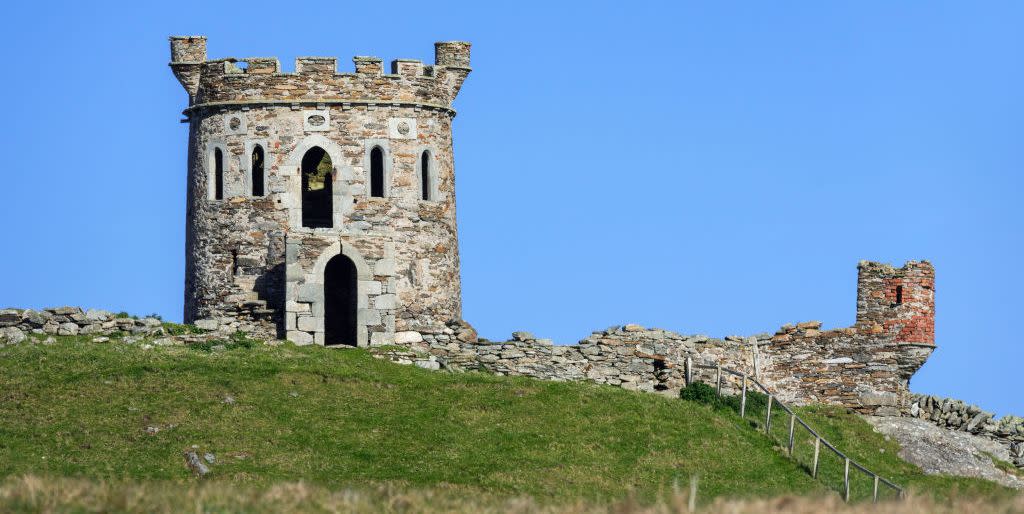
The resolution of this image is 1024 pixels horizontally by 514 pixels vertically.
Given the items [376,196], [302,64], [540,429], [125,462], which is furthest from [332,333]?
[125,462]

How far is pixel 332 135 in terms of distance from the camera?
45406 millimetres

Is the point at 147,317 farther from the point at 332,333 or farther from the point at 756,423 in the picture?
the point at 756,423

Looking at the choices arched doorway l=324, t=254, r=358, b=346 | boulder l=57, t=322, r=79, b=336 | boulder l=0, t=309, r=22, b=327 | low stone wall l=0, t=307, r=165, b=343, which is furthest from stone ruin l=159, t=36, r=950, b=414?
boulder l=0, t=309, r=22, b=327

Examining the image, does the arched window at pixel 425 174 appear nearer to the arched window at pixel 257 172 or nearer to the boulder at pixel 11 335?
the arched window at pixel 257 172

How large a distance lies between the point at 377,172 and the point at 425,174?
120 centimetres

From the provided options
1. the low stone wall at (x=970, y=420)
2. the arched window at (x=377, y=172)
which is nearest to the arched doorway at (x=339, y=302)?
the arched window at (x=377, y=172)

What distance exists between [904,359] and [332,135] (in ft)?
47.5

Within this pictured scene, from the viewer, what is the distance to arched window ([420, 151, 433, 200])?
1826 inches

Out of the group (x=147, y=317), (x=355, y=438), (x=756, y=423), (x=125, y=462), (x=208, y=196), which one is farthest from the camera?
(x=208, y=196)

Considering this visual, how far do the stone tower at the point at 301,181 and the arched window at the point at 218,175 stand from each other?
0.08ft

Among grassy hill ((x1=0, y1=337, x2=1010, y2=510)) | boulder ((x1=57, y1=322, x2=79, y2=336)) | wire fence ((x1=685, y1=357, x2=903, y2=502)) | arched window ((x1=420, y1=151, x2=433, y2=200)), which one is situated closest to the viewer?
grassy hill ((x1=0, y1=337, x2=1010, y2=510))

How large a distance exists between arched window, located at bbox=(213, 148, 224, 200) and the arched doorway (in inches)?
126

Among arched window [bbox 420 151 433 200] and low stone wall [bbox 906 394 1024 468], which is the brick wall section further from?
arched window [bbox 420 151 433 200]

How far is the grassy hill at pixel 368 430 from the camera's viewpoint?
3341 cm
